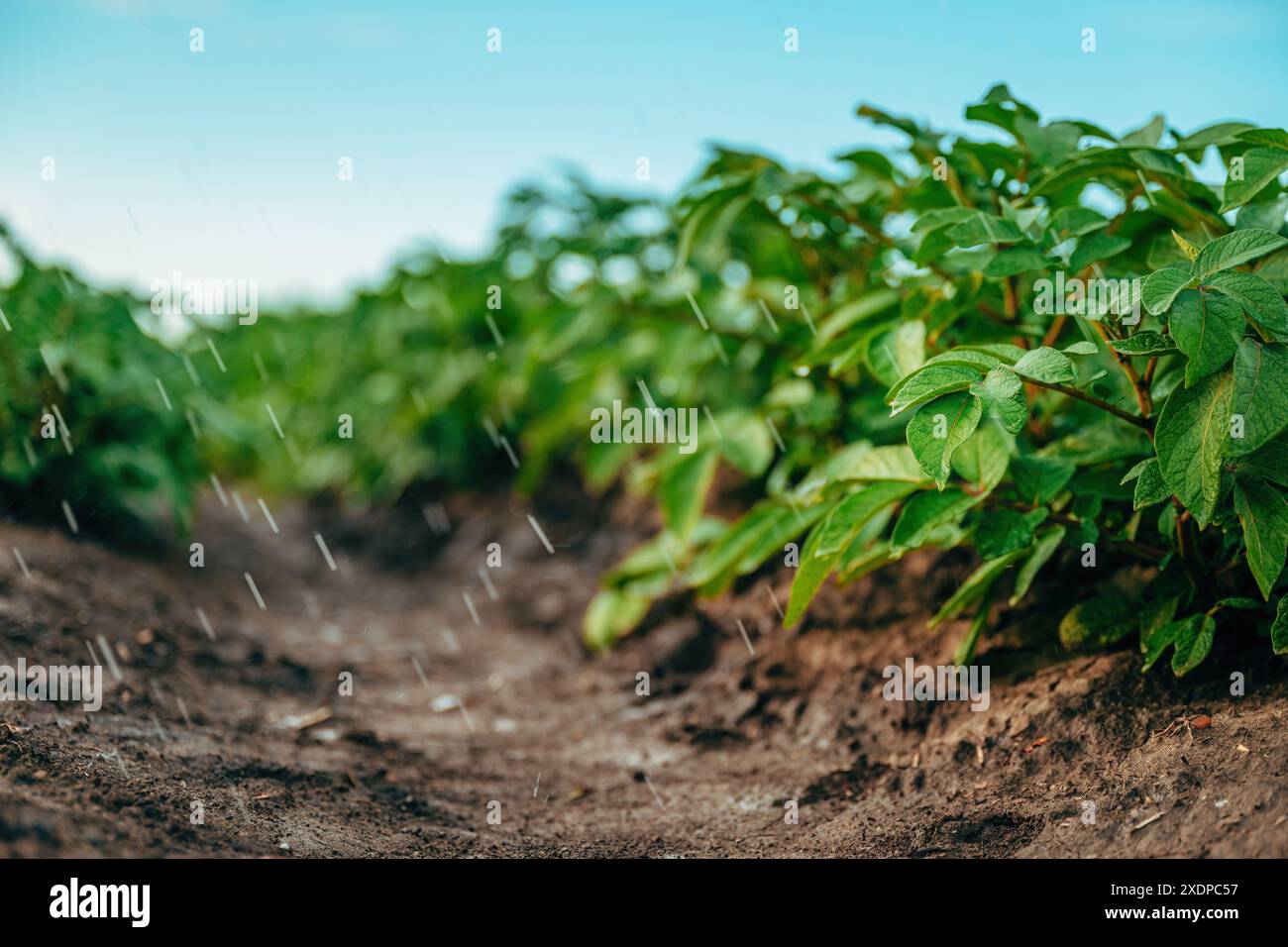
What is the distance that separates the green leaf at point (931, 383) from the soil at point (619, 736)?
80 cm

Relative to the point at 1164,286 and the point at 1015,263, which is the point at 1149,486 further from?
the point at 1015,263

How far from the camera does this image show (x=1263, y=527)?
1.48 metres

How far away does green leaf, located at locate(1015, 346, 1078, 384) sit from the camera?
52.1 inches

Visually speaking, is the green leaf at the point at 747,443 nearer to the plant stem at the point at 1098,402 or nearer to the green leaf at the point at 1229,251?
the plant stem at the point at 1098,402

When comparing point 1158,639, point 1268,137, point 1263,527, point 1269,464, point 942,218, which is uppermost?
point 1268,137

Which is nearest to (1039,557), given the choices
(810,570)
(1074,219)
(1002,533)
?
(1002,533)

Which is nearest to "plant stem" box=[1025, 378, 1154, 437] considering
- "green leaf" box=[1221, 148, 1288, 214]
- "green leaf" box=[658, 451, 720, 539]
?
"green leaf" box=[1221, 148, 1288, 214]

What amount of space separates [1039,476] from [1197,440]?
1.25 feet

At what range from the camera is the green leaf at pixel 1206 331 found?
1.38 m

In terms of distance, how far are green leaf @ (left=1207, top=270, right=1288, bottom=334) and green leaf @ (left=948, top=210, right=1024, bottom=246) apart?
1.17 ft

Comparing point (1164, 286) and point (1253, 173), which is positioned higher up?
point (1253, 173)

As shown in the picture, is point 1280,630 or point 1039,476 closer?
point 1280,630
